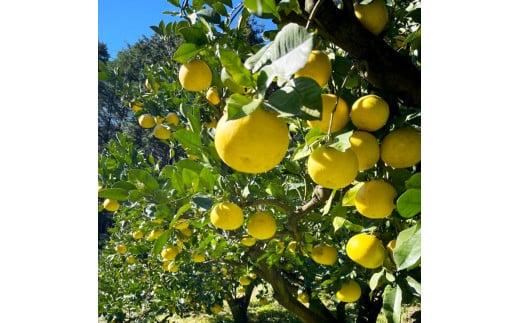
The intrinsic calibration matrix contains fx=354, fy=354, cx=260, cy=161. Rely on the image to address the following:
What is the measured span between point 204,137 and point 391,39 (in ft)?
2.03

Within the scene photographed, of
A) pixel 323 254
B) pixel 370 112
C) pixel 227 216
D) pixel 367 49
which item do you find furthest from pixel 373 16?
pixel 323 254

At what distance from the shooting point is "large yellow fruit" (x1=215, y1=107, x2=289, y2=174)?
0.41 metres

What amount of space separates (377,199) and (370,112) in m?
0.17

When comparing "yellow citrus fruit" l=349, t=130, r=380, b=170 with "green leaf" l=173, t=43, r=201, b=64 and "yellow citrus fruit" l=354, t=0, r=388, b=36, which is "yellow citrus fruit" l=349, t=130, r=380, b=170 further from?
"green leaf" l=173, t=43, r=201, b=64

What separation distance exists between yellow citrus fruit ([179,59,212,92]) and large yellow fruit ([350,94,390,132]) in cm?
39

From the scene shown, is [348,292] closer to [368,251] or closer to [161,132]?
[368,251]

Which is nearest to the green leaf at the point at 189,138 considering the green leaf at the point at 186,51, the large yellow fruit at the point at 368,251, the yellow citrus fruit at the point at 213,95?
the green leaf at the point at 186,51

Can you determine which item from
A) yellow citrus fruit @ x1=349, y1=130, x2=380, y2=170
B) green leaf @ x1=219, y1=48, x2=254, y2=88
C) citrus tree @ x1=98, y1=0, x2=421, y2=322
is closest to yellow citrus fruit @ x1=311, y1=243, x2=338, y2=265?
citrus tree @ x1=98, y1=0, x2=421, y2=322

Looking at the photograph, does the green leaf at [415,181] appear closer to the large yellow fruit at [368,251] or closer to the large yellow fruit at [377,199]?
the large yellow fruit at [377,199]

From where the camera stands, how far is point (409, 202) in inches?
21.9

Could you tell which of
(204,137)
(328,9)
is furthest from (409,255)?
(204,137)
